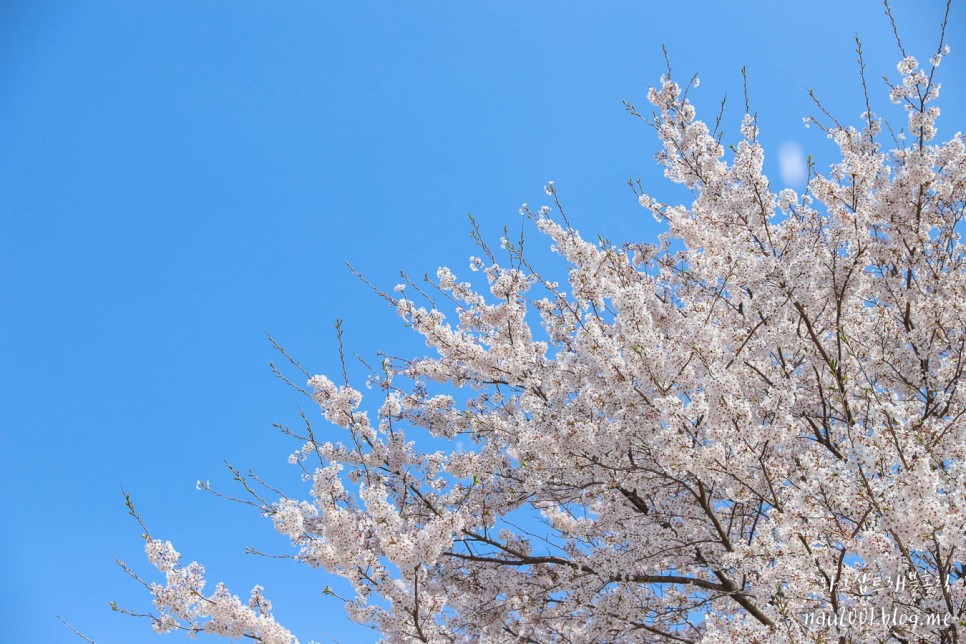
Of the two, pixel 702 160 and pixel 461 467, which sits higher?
pixel 702 160

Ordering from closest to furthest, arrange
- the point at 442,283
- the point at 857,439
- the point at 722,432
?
the point at 857,439 → the point at 722,432 → the point at 442,283

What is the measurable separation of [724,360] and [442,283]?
10.9 feet

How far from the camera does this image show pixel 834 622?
13.2ft

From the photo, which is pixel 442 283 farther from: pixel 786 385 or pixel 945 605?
pixel 945 605


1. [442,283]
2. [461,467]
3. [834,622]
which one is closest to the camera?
[834,622]

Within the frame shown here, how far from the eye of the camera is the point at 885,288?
21.2ft

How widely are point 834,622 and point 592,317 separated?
10.1 feet

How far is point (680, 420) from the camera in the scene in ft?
15.6

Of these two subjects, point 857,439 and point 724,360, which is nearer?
point 857,439

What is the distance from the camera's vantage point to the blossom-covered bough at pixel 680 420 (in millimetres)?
4793

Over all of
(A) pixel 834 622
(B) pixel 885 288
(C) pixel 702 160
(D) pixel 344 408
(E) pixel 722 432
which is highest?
(C) pixel 702 160

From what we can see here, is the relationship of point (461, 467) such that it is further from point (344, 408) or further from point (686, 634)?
point (686, 634)

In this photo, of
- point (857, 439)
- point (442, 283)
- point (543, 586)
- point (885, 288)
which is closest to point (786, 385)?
point (857, 439)

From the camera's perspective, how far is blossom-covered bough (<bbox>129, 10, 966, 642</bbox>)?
4793 mm
